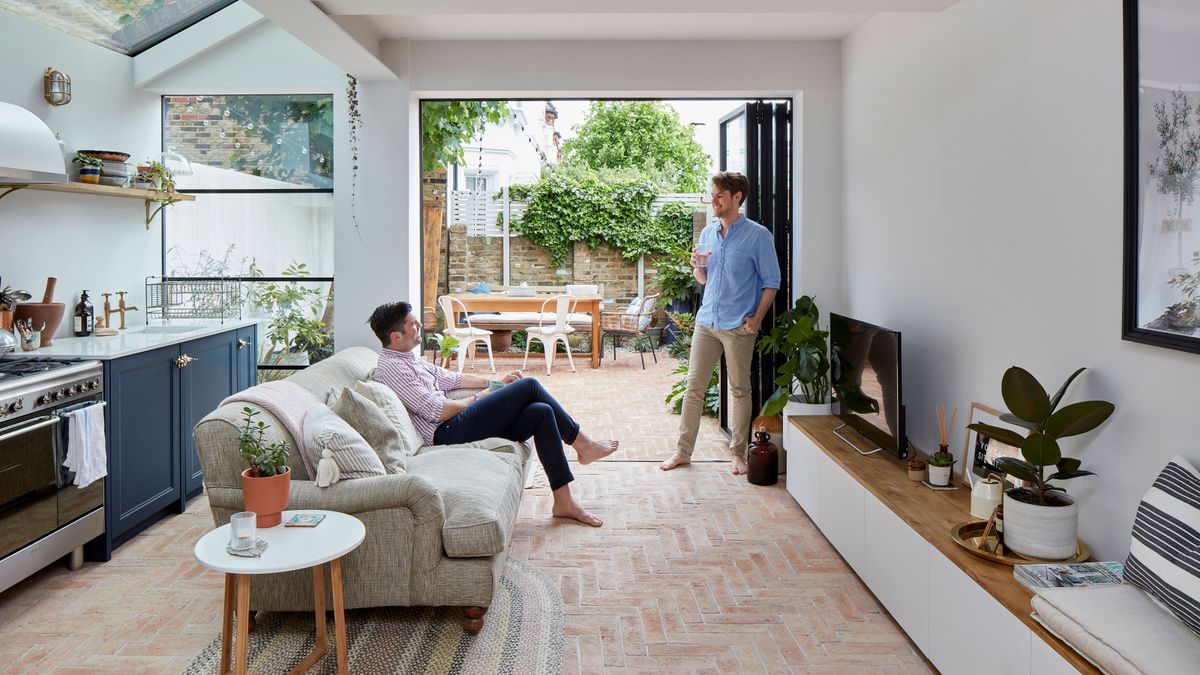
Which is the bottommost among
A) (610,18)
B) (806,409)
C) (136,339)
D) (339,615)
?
(339,615)

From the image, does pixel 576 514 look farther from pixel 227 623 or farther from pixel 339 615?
pixel 227 623

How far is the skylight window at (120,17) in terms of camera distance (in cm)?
450

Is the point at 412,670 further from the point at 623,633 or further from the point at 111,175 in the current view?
the point at 111,175

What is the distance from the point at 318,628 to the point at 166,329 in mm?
2776

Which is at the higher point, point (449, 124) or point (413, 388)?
point (449, 124)

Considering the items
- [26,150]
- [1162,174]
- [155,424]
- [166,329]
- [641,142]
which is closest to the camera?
[1162,174]

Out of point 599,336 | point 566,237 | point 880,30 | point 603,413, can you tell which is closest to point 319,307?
point 603,413

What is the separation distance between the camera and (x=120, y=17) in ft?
16.1

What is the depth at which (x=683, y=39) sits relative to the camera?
5305mm

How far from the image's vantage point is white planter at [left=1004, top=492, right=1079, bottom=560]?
2512 mm

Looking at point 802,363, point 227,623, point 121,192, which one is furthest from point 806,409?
point 121,192

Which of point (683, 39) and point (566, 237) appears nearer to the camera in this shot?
point (683, 39)

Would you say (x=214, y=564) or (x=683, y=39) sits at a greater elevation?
(x=683, y=39)

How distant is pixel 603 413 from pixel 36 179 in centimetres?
468
